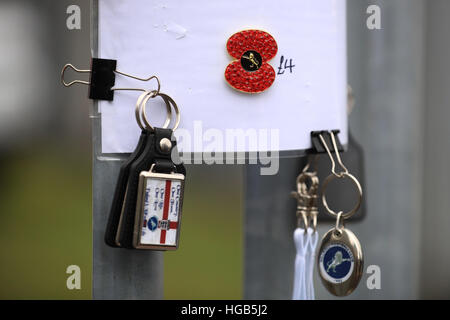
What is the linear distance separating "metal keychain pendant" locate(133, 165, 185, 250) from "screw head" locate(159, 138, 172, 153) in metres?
0.05

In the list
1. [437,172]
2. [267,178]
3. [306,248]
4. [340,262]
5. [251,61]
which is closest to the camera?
[251,61]

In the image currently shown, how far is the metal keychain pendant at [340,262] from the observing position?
4.80 feet

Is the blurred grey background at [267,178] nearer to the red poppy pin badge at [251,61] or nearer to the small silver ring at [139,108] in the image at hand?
the red poppy pin badge at [251,61]

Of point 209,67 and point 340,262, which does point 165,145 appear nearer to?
point 209,67

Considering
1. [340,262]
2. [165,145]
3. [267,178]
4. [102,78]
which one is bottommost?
[340,262]

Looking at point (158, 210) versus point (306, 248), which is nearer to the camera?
point (158, 210)

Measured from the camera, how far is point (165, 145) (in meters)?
1.29

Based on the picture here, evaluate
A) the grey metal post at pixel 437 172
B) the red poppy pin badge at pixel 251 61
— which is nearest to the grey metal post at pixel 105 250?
the red poppy pin badge at pixel 251 61

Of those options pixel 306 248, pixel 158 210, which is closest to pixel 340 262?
pixel 306 248

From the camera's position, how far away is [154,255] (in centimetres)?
136

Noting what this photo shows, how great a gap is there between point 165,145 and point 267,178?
50.1 inches

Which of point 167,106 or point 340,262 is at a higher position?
point 167,106

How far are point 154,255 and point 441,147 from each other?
5.56 ft

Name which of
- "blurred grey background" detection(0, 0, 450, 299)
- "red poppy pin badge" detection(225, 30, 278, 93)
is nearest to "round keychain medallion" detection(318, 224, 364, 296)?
"red poppy pin badge" detection(225, 30, 278, 93)
